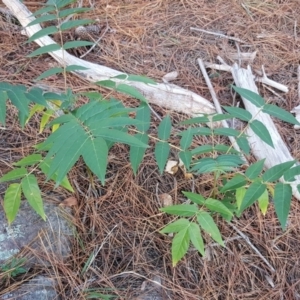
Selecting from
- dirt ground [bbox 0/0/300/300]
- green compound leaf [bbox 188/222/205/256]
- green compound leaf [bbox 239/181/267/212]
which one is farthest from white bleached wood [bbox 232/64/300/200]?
green compound leaf [bbox 188/222/205/256]

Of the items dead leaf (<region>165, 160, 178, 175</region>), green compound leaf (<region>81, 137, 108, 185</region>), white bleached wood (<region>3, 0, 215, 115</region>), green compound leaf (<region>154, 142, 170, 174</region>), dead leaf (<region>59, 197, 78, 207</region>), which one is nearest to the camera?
green compound leaf (<region>81, 137, 108, 185</region>)

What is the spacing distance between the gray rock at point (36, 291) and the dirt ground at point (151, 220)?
1.1 inches

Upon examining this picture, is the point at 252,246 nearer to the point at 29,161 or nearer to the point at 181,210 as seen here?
the point at 181,210

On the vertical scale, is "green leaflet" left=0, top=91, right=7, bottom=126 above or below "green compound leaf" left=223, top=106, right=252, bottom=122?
above

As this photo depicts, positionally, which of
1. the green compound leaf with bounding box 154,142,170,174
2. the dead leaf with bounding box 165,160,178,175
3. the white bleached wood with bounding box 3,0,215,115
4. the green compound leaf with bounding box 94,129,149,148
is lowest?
the dead leaf with bounding box 165,160,178,175

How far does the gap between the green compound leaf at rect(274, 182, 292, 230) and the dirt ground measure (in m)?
0.51

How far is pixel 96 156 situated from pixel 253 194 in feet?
1.65

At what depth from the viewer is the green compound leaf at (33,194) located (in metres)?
1.23

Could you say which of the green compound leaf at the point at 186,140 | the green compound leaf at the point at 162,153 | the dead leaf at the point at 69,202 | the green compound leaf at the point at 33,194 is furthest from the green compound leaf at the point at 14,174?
the green compound leaf at the point at 186,140

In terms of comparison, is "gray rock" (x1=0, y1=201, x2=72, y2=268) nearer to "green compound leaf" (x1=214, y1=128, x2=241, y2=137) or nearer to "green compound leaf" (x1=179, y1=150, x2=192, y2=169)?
"green compound leaf" (x1=179, y1=150, x2=192, y2=169)

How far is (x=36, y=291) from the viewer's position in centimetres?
139

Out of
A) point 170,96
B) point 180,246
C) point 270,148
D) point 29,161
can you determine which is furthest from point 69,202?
point 270,148

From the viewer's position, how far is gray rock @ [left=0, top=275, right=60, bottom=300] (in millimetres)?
1377

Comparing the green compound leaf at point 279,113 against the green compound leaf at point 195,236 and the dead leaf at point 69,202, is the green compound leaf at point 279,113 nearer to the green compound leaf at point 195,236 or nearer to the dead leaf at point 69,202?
the green compound leaf at point 195,236
